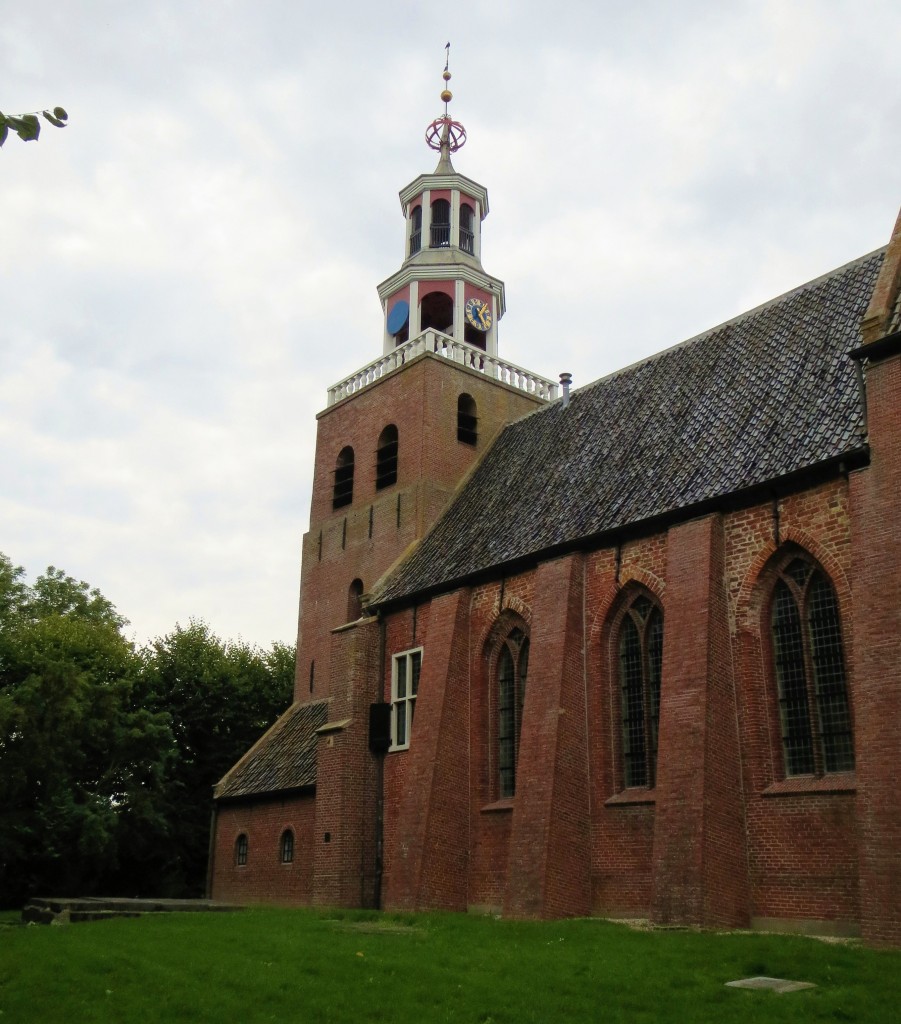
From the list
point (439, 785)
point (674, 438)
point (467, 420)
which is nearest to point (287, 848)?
point (439, 785)

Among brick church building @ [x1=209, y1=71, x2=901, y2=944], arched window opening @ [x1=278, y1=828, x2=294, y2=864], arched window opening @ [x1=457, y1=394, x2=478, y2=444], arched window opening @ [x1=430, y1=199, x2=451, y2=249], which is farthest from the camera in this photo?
arched window opening @ [x1=430, y1=199, x2=451, y2=249]

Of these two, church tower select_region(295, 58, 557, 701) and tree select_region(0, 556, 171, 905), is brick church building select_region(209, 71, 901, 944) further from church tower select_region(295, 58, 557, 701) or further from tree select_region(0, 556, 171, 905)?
tree select_region(0, 556, 171, 905)

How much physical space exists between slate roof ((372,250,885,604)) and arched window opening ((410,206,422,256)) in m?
Result: 10.4

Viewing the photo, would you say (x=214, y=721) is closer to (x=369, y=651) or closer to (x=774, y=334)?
(x=369, y=651)

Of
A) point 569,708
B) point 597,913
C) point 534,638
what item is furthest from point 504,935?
point 534,638

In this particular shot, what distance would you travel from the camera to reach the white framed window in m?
26.0

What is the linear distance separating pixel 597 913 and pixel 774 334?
1304 cm

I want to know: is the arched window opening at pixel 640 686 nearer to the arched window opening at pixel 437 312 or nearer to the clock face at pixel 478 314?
the clock face at pixel 478 314

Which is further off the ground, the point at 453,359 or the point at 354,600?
the point at 453,359

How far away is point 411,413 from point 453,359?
7.86 ft

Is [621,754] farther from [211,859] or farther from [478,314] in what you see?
[478,314]

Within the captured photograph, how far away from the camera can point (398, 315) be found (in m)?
36.7

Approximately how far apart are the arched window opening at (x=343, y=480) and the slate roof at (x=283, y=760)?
6.64 meters

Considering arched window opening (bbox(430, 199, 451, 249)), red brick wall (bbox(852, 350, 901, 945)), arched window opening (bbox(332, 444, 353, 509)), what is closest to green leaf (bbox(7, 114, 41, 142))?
red brick wall (bbox(852, 350, 901, 945))
